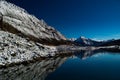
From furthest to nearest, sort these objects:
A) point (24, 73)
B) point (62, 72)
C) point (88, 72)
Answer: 1. point (62, 72)
2. point (88, 72)
3. point (24, 73)

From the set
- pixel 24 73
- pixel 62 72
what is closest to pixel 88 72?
pixel 62 72

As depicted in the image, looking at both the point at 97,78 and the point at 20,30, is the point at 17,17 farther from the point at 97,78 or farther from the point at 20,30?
the point at 97,78

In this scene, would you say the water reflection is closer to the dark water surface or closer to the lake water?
the lake water

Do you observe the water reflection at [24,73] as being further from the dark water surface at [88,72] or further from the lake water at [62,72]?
the dark water surface at [88,72]

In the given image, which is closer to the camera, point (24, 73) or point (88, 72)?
point (24, 73)

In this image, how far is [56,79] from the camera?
34750 mm

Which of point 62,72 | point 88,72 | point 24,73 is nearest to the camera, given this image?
point 24,73

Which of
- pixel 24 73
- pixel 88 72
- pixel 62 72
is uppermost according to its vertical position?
pixel 24 73

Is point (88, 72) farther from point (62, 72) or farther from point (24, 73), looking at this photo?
point (24, 73)

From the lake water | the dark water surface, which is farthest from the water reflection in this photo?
the dark water surface

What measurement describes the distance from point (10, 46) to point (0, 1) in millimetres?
149235

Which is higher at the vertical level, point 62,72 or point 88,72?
point 62,72

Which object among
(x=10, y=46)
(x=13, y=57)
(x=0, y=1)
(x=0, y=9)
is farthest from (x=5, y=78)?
(x=0, y=1)

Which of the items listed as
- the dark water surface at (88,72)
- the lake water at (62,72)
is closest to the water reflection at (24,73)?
the lake water at (62,72)
